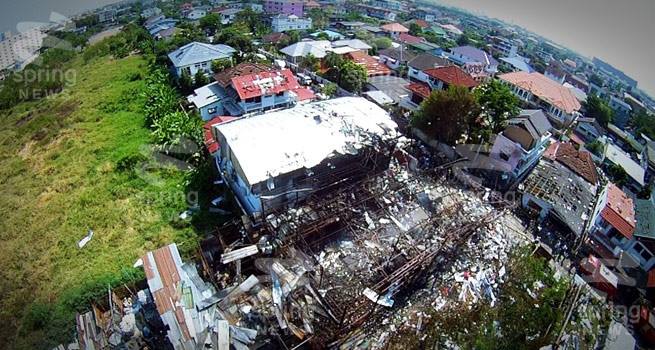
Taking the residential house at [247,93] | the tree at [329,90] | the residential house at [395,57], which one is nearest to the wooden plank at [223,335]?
the residential house at [247,93]

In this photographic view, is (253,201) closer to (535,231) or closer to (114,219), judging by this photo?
(114,219)

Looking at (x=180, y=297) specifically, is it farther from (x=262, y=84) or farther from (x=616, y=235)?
(x=616, y=235)

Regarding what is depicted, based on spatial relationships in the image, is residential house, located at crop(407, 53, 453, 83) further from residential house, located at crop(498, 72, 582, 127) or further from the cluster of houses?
residential house, located at crop(498, 72, 582, 127)

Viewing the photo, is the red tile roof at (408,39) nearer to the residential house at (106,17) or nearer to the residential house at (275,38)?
the residential house at (275,38)

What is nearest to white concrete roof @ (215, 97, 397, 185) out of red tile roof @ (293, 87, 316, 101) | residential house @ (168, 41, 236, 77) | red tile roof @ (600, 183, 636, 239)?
red tile roof @ (293, 87, 316, 101)

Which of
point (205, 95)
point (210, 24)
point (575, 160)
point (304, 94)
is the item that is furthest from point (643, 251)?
point (210, 24)
